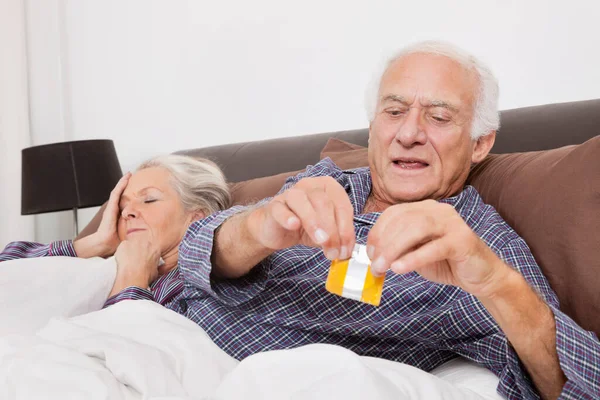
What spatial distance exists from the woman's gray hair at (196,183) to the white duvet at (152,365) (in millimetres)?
473

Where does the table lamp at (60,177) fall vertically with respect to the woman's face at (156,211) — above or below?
below

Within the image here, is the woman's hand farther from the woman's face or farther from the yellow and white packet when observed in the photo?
the yellow and white packet

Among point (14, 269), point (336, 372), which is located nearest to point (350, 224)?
point (336, 372)

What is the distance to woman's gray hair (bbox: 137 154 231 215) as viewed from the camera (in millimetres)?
1979

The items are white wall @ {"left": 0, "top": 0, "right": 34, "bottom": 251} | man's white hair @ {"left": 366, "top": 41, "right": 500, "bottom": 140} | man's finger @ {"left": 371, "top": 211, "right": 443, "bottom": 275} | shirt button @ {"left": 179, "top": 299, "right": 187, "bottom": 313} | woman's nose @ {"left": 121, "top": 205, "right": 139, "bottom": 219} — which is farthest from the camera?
white wall @ {"left": 0, "top": 0, "right": 34, "bottom": 251}

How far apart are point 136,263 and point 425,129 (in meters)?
0.78

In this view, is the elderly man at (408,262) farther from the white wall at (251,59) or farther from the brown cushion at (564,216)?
the white wall at (251,59)

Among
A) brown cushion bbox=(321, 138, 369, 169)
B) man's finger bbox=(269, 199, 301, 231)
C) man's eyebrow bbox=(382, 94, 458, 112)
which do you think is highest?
man's eyebrow bbox=(382, 94, 458, 112)

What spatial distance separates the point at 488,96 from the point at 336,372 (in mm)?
1003

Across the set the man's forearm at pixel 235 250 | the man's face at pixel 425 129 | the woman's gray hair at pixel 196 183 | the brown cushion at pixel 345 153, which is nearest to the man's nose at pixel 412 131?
the man's face at pixel 425 129

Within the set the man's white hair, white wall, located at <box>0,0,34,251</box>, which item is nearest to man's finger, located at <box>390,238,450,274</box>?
the man's white hair

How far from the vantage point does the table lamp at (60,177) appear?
2.87 meters

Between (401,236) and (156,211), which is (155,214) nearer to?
(156,211)

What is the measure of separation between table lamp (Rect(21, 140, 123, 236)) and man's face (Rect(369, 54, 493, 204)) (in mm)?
1655
